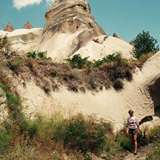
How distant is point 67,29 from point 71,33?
2.41 feet

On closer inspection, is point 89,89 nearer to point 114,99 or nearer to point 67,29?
point 114,99

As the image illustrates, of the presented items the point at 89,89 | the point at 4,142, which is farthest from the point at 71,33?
the point at 4,142

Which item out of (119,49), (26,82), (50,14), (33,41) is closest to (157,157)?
(26,82)

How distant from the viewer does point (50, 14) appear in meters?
25.3

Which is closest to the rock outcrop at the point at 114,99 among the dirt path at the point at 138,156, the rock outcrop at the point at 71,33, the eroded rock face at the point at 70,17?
the dirt path at the point at 138,156

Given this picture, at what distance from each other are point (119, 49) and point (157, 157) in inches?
540

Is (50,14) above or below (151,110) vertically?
above

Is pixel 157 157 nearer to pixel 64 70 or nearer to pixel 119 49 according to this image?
pixel 64 70

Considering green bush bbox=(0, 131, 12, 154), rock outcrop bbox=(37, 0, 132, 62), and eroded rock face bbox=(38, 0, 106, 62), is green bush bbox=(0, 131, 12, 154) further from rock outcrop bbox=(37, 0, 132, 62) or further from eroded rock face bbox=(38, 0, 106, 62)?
eroded rock face bbox=(38, 0, 106, 62)

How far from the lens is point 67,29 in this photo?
21422 millimetres

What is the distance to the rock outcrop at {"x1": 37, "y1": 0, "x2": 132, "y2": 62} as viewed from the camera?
56.8 ft

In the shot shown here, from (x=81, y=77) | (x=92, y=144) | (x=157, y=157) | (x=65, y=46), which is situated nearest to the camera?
(x=157, y=157)

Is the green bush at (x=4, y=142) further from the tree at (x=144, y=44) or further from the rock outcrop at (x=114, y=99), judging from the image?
the tree at (x=144, y=44)

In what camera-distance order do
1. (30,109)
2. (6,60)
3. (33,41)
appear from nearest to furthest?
(30,109), (6,60), (33,41)
